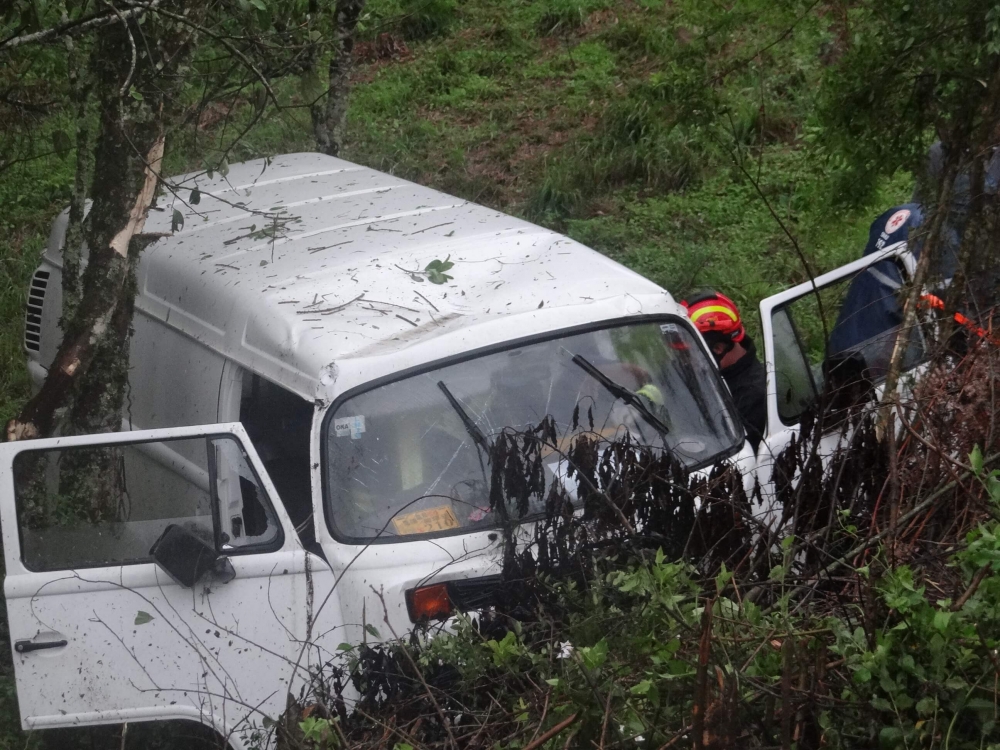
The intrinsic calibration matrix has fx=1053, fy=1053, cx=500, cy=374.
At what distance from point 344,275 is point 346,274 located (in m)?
0.01

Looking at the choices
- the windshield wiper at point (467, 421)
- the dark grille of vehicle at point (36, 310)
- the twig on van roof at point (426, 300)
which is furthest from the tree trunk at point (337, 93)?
the windshield wiper at point (467, 421)

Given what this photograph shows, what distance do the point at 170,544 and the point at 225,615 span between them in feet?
0.97

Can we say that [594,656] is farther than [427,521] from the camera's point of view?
No

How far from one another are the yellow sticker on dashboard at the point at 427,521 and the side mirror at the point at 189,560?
56cm

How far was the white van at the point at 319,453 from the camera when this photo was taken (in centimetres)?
343

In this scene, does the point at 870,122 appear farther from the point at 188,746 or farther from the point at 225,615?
the point at 188,746

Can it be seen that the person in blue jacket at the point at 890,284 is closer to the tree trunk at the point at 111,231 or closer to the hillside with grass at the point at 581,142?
the hillside with grass at the point at 581,142

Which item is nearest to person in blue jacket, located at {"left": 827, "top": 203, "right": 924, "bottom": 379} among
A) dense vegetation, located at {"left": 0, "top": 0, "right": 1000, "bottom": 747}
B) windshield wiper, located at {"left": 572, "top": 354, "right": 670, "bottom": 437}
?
dense vegetation, located at {"left": 0, "top": 0, "right": 1000, "bottom": 747}

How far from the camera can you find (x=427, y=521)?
352 centimetres

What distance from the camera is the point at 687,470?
137 inches

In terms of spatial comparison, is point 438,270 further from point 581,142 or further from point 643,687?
point 581,142

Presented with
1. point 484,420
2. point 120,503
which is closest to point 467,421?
point 484,420

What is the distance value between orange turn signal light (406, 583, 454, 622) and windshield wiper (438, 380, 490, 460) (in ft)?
1.61

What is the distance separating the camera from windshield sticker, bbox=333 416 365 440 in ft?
11.6
